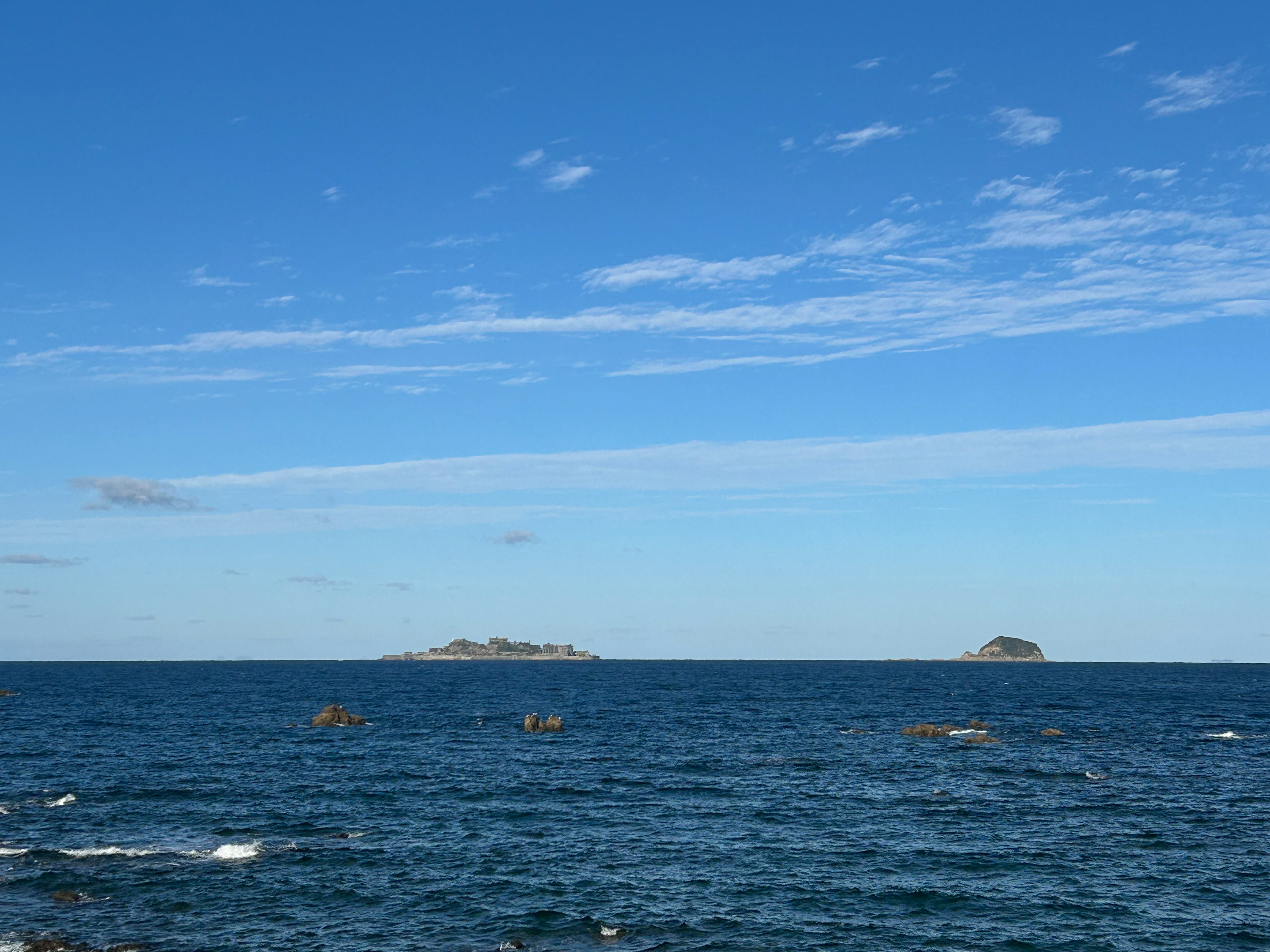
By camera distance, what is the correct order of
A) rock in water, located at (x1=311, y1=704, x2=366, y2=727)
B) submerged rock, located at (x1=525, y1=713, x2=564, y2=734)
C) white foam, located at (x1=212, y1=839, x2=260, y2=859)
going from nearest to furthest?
1. white foam, located at (x1=212, y1=839, x2=260, y2=859)
2. submerged rock, located at (x1=525, y1=713, x2=564, y2=734)
3. rock in water, located at (x1=311, y1=704, x2=366, y2=727)

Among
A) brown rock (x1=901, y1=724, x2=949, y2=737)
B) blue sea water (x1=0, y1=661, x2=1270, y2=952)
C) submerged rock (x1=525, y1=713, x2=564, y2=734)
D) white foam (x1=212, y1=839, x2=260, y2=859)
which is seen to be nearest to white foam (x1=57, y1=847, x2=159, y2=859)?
blue sea water (x1=0, y1=661, x2=1270, y2=952)

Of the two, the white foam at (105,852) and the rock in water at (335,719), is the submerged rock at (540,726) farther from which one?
the white foam at (105,852)

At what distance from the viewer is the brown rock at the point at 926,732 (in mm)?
112750

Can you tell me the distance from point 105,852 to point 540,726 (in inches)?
2668

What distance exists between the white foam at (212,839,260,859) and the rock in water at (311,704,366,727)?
67.6m

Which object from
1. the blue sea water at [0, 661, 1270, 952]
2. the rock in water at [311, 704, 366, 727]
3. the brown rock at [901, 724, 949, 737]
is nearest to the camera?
the blue sea water at [0, 661, 1270, 952]

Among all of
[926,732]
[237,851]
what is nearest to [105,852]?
[237,851]

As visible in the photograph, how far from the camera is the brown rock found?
370 ft

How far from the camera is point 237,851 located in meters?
56.7

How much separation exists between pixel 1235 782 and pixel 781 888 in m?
51.5

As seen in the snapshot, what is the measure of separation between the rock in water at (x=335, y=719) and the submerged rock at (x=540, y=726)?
75.4ft

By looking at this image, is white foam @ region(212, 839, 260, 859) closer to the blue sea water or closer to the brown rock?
the blue sea water

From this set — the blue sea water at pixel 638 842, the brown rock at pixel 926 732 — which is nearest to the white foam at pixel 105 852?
the blue sea water at pixel 638 842

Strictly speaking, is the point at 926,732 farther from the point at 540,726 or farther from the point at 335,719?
the point at 335,719
